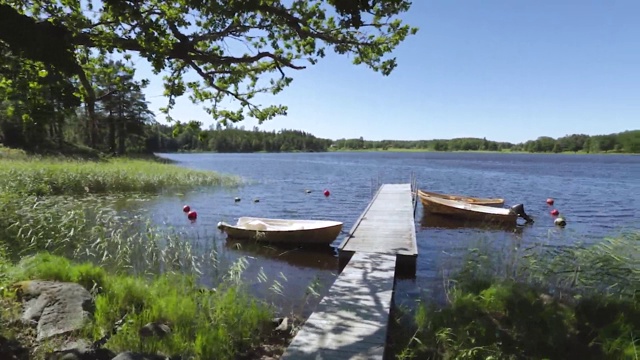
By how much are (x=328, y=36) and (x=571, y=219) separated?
1831cm

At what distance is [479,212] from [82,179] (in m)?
20.3

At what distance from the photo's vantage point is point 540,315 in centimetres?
588

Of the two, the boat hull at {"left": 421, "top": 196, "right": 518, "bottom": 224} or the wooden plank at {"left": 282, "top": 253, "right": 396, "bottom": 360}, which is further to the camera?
the boat hull at {"left": 421, "top": 196, "right": 518, "bottom": 224}

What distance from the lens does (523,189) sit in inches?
1320

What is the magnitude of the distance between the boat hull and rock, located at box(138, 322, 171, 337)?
54.2 feet

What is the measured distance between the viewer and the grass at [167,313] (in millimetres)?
4820

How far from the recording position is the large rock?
4.97 meters

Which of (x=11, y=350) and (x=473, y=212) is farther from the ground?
(x=11, y=350)

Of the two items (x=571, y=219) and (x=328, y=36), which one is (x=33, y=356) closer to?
(x=328, y=36)

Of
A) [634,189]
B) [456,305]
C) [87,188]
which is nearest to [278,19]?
[456,305]

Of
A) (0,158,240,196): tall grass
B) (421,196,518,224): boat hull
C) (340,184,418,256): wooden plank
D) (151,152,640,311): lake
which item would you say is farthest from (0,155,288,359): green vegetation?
(421,196,518,224): boat hull

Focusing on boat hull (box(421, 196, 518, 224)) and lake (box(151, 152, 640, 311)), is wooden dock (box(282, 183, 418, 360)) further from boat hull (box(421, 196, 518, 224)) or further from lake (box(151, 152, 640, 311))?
boat hull (box(421, 196, 518, 224))

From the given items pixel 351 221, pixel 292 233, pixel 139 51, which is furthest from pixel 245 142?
pixel 139 51

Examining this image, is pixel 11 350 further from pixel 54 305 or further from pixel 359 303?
pixel 359 303
